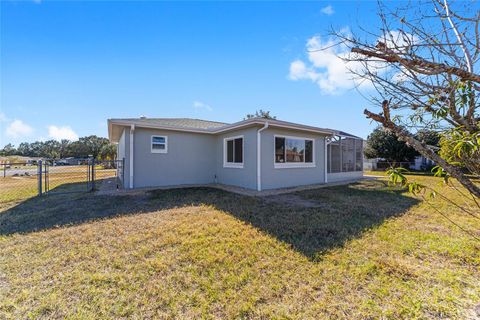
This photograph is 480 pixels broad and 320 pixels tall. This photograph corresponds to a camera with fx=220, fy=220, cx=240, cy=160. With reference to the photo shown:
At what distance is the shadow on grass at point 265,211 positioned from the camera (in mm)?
3781

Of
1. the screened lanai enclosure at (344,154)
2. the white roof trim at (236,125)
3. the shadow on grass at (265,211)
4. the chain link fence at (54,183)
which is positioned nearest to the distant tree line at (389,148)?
the screened lanai enclosure at (344,154)

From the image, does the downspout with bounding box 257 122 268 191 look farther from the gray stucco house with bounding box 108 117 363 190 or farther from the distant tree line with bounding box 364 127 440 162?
the distant tree line with bounding box 364 127 440 162

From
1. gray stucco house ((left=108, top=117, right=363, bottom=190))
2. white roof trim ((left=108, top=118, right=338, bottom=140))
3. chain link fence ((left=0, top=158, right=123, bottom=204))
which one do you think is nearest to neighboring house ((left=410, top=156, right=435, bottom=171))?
gray stucco house ((left=108, top=117, right=363, bottom=190))

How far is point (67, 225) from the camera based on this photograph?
13.9ft

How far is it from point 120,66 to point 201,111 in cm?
972

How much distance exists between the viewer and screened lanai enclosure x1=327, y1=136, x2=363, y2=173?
1138 centimetres

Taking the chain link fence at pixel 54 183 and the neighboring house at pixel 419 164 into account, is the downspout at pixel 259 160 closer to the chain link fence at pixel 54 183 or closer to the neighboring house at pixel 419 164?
the chain link fence at pixel 54 183

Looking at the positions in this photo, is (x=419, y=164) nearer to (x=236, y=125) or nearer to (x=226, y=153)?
(x=226, y=153)

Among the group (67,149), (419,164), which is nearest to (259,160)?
(419,164)

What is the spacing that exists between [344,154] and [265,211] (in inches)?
341

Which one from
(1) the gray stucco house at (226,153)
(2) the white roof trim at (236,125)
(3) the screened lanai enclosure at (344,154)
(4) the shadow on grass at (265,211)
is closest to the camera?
(4) the shadow on grass at (265,211)

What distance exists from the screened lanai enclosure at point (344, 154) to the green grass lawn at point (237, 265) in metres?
6.49

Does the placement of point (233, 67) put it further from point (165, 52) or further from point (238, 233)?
point (238, 233)

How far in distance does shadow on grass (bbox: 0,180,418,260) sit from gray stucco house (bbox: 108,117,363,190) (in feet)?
4.72
